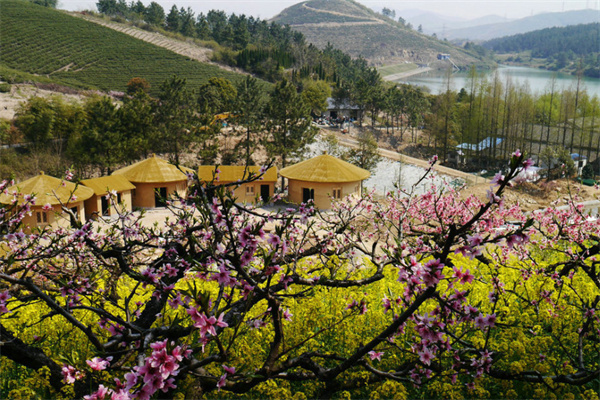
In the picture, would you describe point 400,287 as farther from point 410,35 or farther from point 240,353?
point 410,35

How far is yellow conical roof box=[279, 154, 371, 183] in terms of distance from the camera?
21.4 m

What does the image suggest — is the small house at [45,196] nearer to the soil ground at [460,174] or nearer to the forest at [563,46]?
the soil ground at [460,174]

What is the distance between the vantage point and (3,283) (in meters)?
4.20

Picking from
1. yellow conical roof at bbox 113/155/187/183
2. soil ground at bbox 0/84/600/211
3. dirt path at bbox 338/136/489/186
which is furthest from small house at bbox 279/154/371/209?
dirt path at bbox 338/136/489/186

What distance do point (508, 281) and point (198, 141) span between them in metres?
23.2

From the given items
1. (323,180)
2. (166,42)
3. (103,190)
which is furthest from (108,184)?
(166,42)

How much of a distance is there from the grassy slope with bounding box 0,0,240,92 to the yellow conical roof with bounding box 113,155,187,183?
28.3 meters

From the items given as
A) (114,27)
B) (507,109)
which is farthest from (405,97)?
(114,27)

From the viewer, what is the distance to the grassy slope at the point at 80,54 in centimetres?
4906

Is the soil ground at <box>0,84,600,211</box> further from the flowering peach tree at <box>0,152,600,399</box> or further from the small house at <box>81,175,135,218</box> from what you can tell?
the small house at <box>81,175,135,218</box>

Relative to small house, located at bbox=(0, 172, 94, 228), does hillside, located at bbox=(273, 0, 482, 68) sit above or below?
above

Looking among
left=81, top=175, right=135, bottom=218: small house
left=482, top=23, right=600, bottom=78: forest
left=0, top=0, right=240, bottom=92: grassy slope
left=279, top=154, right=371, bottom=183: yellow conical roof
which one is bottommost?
left=81, top=175, right=135, bottom=218: small house

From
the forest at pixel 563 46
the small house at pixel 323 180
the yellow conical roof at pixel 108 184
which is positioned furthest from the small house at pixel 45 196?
the forest at pixel 563 46

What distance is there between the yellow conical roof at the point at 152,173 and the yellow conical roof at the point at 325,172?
4748 mm
